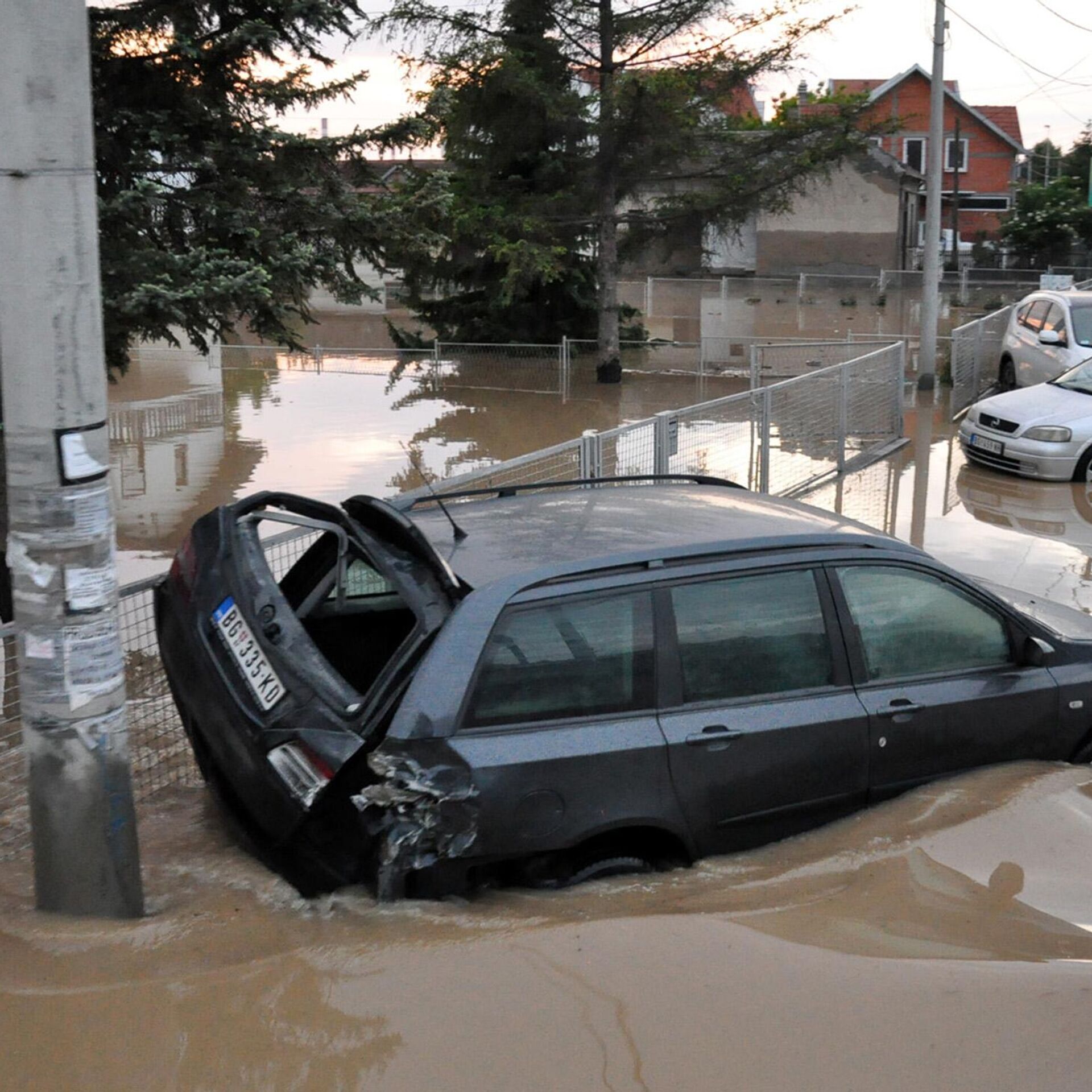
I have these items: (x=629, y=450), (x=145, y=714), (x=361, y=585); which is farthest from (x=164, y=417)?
(x=361, y=585)

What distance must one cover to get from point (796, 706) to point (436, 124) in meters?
9.00

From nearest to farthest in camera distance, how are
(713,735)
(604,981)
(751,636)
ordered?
1. (604,981)
2. (713,735)
3. (751,636)

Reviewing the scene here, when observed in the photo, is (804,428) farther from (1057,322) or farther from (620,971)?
(620,971)

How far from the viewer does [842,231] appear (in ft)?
166

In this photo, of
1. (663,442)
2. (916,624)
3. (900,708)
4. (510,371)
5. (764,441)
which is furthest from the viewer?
(510,371)

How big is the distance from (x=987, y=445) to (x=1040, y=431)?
649 mm

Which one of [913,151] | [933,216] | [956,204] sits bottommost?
[933,216]

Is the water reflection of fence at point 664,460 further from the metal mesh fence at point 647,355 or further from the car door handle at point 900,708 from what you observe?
the metal mesh fence at point 647,355

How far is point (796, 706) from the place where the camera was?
4.64 metres

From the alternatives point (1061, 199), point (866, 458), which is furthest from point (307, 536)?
point (1061, 199)

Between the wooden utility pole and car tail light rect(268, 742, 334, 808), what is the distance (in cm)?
1686

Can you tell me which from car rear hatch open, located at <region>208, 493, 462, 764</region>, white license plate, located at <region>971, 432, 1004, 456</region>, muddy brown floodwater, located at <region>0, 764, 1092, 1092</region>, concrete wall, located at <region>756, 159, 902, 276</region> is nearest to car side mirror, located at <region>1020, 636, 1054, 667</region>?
muddy brown floodwater, located at <region>0, 764, 1092, 1092</region>

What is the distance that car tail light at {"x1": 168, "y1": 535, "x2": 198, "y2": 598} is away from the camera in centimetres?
480

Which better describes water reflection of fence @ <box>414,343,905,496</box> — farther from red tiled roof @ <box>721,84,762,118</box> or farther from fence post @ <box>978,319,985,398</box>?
red tiled roof @ <box>721,84,762,118</box>
